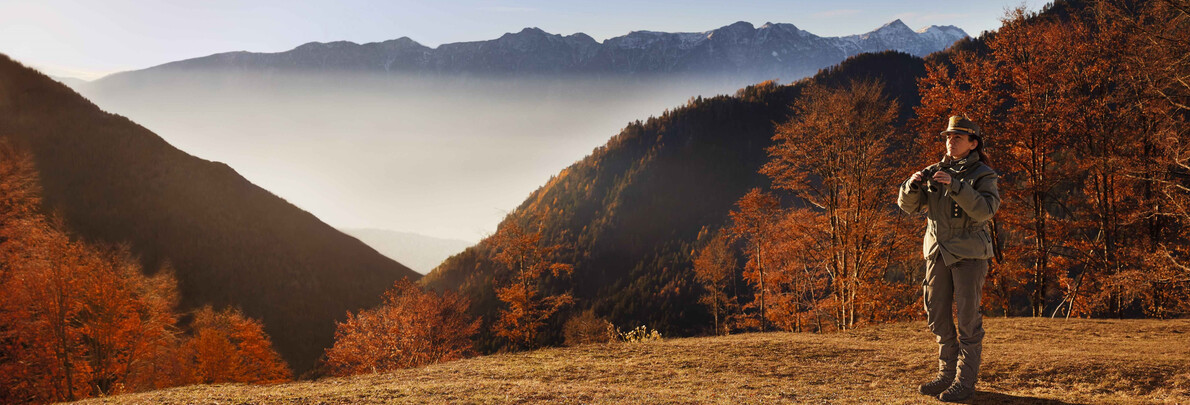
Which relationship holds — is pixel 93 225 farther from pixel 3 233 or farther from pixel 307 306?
pixel 3 233

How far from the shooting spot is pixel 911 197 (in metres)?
6.15

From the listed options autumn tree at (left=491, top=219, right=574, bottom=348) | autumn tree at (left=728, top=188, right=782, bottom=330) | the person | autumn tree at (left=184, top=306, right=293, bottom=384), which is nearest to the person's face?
the person

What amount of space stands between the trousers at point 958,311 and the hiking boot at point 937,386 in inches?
2.2

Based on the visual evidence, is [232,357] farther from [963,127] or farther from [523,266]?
[963,127]

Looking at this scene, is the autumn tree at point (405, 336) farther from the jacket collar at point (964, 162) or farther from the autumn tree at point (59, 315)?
the jacket collar at point (964, 162)

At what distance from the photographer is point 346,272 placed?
441 feet

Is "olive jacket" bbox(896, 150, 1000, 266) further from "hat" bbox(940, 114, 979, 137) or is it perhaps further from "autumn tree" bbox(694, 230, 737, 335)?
"autumn tree" bbox(694, 230, 737, 335)

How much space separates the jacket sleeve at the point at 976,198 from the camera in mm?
5508

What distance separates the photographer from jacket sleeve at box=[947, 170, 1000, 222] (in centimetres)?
551

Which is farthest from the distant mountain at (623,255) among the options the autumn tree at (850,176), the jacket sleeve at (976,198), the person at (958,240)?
the jacket sleeve at (976,198)

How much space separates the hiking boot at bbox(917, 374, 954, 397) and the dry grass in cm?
13

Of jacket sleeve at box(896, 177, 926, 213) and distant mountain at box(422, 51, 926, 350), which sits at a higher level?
jacket sleeve at box(896, 177, 926, 213)

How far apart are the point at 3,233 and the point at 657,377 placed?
3109 centimetres

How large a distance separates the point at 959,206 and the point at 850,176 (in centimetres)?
1754
